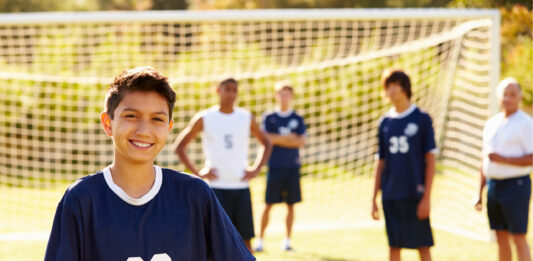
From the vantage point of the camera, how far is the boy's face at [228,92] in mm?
5242

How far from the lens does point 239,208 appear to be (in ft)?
17.1

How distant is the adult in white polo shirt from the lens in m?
Answer: 5.00

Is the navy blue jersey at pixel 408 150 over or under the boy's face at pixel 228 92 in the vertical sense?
under

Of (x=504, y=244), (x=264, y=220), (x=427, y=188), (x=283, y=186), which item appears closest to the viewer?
(x=427, y=188)

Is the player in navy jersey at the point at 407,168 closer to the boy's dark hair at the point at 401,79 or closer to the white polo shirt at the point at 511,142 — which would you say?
the boy's dark hair at the point at 401,79

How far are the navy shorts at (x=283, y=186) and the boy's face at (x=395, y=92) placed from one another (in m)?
2.43

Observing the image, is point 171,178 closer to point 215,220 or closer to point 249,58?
point 215,220

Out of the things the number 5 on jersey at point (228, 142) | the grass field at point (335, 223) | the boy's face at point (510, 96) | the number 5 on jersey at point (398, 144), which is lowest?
the grass field at point (335, 223)

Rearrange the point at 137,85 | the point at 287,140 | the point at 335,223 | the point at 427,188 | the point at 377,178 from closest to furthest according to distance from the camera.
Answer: the point at 137,85, the point at 427,188, the point at 377,178, the point at 287,140, the point at 335,223

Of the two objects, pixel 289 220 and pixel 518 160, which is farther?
pixel 289 220

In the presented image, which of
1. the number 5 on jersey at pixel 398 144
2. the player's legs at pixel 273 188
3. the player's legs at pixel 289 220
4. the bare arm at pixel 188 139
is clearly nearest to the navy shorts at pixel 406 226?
the number 5 on jersey at pixel 398 144

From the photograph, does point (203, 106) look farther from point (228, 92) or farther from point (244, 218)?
point (244, 218)

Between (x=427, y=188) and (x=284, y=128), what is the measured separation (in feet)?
8.77

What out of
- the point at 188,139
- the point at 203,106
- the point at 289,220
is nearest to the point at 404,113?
the point at 188,139
